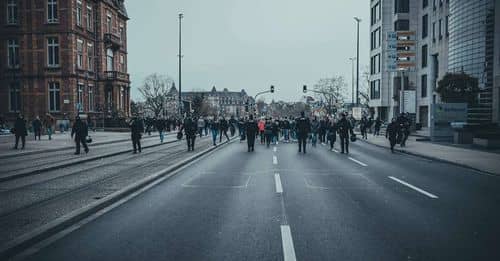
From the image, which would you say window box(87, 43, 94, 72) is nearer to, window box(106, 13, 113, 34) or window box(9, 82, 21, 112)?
window box(106, 13, 113, 34)

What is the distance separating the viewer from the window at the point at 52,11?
42.7m

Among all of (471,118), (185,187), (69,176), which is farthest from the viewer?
(471,118)

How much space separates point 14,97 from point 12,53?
4.46m

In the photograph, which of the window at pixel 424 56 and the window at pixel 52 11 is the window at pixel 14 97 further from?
the window at pixel 424 56

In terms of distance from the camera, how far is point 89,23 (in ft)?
157

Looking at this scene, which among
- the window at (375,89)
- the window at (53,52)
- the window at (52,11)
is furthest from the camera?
the window at (375,89)

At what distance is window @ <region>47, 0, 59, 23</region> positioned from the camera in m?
42.7

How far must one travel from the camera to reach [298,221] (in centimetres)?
678

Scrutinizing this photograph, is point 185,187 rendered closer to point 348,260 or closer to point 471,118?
point 348,260

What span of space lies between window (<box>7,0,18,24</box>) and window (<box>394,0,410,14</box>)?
141ft

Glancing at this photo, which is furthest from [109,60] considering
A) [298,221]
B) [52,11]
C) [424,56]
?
[298,221]

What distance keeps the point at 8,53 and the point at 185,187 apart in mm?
41297

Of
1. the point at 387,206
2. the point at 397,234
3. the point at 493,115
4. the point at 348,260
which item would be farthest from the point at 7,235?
the point at 493,115

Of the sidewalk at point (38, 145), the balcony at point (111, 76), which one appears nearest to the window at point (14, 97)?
the balcony at point (111, 76)
